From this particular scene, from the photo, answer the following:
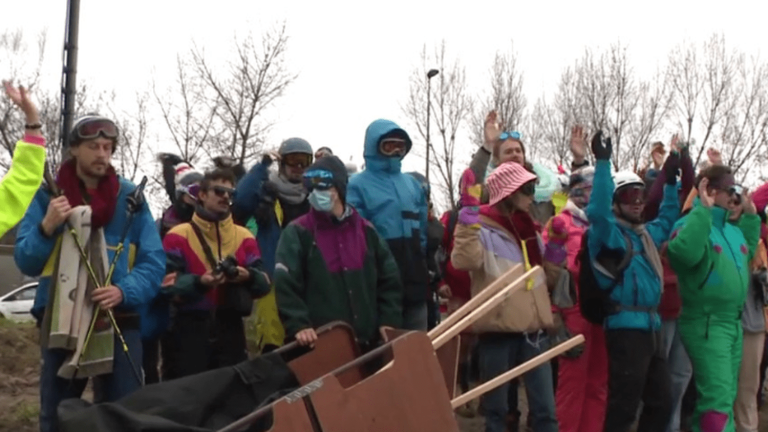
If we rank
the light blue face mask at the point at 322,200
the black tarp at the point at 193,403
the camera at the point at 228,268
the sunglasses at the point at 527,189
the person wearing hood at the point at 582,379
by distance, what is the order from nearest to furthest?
1. the black tarp at the point at 193,403
2. the light blue face mask at the point at 322,200
3. the camera at the point at 228,268
4. the sunglasses at the point at 527,189
5. the person wearing hood at the point at 582,379

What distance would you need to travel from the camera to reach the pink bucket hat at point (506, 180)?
21.1ft

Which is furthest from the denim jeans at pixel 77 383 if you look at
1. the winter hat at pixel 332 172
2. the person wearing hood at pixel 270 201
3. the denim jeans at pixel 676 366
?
the denim jeans at pixel 676 366

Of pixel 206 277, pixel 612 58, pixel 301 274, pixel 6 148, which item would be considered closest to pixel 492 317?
pixel 301 274

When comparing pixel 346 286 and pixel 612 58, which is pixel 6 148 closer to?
pixel 612 58

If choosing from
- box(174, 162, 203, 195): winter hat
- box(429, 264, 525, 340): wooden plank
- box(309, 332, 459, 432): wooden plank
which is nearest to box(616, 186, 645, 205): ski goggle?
box(429, 264, 525, 340): wooden plank

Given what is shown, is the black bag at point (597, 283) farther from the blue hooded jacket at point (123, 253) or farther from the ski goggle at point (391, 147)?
the blue hooded jacket at point (123, 253)

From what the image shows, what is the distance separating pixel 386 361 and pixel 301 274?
130 cm

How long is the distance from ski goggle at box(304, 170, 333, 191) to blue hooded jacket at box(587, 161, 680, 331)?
1.69 m

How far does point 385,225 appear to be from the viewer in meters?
6.58

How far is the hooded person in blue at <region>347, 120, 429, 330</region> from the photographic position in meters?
6.59

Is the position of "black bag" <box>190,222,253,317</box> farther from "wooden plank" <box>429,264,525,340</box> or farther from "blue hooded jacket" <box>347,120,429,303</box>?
"wooden plank" <box>429,264,525,340</box>

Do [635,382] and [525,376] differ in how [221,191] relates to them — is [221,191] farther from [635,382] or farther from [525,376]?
[635,382]

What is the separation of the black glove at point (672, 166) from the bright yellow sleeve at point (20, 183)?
4.78 meters

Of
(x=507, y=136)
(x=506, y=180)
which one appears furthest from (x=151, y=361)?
(x=507, y=136)
